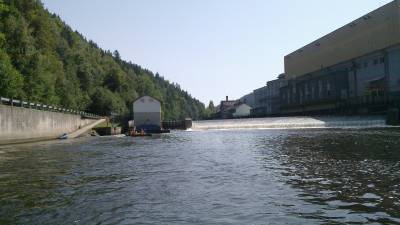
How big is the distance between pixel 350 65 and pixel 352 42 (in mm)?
5281

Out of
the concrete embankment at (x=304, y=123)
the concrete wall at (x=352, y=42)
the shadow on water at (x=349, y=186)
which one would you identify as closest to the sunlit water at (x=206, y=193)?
the shadow on water at (x=349, y=186)

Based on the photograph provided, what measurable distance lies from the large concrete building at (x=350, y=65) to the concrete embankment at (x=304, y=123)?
8.87 metres

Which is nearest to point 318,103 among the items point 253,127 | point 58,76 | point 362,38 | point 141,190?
point 362,38

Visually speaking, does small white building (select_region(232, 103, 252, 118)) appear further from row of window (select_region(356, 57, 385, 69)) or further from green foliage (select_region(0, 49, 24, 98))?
green foliage (select_region(0, 49, 24, 98))

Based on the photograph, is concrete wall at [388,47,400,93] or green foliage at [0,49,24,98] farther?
concrete wall at [388,47,400,93]

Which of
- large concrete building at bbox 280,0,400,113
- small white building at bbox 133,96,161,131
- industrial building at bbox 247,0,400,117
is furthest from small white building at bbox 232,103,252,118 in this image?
small white building at bbox 133,96,161,131

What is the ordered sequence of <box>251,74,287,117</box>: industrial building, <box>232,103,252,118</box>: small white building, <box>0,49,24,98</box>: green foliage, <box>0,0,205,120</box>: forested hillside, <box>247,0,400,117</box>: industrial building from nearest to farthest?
<box>0,49,24,98</box>: green foliage → <box>0,0,205,120</box>: forested hillside → <box>247,0,400,117</box>: industrial building → <box>251,74,287,117</box>: industrial building → <box>232,103,252,118</box>: small white building

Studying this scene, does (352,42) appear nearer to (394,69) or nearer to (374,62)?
(374,62)

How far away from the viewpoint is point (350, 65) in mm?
105875

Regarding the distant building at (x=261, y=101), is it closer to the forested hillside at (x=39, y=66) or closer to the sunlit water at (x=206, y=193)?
the forested hillside at (x=39, y=66)

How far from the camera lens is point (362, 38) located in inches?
3944

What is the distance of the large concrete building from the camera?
88438 mm

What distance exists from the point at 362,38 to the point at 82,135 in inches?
2531

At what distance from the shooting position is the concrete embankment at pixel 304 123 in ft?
244
